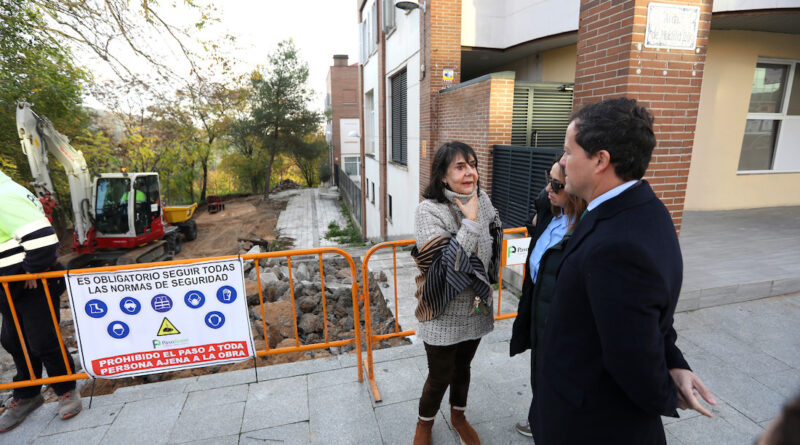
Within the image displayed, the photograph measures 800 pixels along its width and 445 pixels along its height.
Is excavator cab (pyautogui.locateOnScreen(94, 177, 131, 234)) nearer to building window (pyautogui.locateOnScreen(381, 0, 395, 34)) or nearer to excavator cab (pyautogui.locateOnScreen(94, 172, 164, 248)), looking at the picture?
excavator cab (pyautogui.locateOnScreen(94, 172, 164, 248))

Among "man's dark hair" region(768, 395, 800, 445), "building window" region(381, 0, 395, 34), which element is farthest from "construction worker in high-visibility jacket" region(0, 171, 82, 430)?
"building window" region(381, 0, 395, 34)

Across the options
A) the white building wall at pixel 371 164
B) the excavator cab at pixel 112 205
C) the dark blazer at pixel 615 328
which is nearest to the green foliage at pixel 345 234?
the white building wall at pixel 371 164

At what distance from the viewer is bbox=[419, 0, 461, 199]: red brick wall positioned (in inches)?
353

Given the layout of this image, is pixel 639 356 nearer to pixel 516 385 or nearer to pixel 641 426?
pixel 641 426

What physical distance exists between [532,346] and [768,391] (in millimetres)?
2681

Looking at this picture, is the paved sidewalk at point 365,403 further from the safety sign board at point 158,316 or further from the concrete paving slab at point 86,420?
the safety sign board at point 158,316

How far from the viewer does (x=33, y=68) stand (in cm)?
990

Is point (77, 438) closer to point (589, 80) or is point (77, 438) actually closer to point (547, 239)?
point (547, 239)

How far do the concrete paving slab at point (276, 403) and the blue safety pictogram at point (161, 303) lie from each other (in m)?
1.06

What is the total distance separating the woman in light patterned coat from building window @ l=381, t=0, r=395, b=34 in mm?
11656

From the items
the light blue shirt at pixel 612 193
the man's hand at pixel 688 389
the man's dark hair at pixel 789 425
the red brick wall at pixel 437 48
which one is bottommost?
the man's hand at pixel 688 389

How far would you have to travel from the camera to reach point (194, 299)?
3.31 metres

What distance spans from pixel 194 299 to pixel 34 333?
1.27 metres

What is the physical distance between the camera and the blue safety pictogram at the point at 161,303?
10.7 ft
